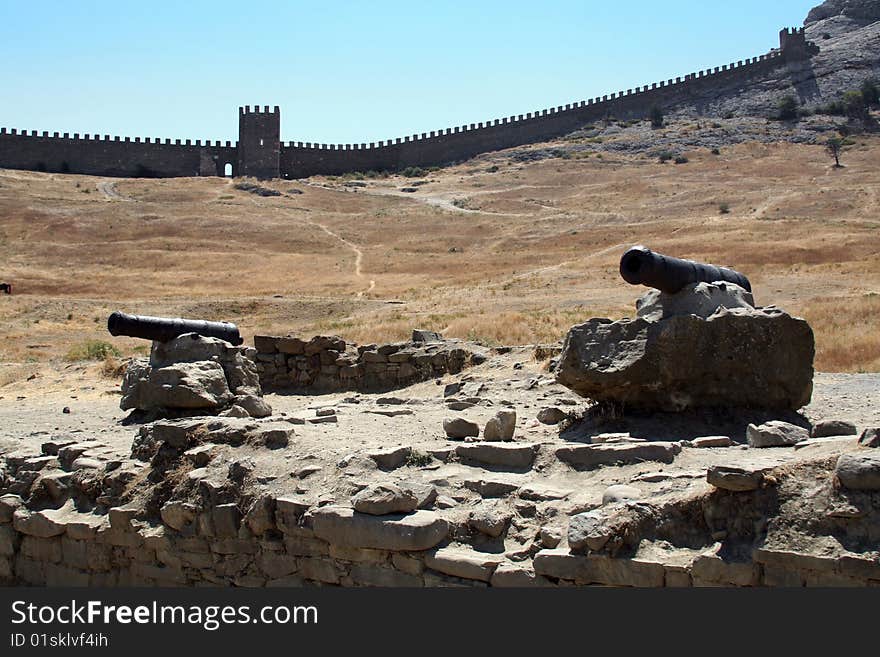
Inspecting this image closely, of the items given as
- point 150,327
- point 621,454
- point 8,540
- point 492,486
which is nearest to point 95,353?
point 150,327

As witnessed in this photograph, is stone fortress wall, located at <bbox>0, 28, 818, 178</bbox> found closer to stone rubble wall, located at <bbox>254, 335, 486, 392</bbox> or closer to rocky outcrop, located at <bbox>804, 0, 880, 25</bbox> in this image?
rocky outcrop, located at <bbox>804, 0, 880, 25</bbox>

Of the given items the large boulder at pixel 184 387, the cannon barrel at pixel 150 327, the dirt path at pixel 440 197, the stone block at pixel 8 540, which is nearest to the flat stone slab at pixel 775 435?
the large boulder at pixel 184 387

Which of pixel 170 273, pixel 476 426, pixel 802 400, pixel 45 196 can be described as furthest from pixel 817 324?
pixel 45 196

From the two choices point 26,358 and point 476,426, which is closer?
point 476,426

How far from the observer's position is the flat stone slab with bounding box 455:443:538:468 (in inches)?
296

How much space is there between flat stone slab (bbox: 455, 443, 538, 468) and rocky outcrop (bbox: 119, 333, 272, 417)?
3.10 meters

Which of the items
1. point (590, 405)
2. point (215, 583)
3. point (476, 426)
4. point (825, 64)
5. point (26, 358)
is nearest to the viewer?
point (215, 583)

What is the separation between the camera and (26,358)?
22031mm

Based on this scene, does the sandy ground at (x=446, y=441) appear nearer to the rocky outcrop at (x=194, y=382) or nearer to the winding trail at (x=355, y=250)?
the rocky outcrop at (x=194, y=382)

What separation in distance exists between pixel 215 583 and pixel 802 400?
5.32 meters

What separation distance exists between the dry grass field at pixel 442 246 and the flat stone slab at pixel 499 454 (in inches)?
355

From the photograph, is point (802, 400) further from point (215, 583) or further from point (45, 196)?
point (45, 196)

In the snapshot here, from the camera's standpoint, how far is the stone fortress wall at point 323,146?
78.6m

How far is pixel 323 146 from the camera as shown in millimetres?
84812
